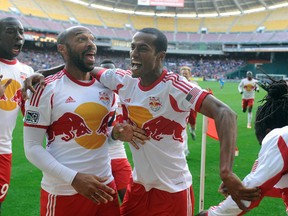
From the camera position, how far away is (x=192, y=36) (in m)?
58.9

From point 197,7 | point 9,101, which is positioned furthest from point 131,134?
point 197,7

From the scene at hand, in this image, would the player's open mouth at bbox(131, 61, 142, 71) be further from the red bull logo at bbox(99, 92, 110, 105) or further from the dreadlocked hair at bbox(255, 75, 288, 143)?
the dreadlocked hair at bbox(255, 75, 288, 143)

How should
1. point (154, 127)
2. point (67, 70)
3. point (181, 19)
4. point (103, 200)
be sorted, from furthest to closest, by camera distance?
point (181, 19) → point (67, 70) → point (154, 127) → point (103, 200)

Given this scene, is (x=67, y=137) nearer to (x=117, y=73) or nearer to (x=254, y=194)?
(x=117, y=73)

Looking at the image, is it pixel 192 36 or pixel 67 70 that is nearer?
pixel 67 70

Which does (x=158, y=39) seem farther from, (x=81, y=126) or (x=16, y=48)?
(x=16, y=48)

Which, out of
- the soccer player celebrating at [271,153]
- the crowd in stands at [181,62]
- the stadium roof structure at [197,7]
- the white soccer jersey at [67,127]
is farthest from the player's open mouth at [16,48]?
the stadium roof structure at [197,7]

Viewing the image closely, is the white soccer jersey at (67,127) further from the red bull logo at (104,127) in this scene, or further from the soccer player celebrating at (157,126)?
the soccer player celebrating at (157,126)

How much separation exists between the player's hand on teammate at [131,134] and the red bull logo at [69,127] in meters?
0.28

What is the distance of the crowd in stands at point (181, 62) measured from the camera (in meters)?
49.5

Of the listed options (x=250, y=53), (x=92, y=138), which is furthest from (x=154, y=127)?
(x=250, y=53)

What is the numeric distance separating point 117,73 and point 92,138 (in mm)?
598

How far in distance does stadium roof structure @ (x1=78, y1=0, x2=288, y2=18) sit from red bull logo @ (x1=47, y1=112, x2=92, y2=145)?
5696 cm

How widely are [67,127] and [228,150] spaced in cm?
128
